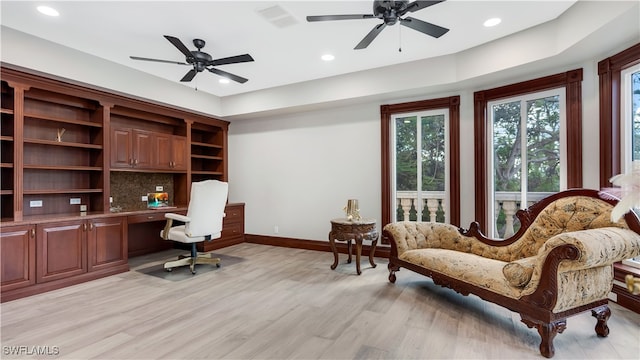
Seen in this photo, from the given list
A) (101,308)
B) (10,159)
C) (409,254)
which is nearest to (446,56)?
(409,254)

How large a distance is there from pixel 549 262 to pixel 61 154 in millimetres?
5518

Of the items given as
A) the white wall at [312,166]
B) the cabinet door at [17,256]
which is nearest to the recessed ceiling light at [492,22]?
the white wall at [312,166]

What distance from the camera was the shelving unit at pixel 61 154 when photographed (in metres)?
3.81

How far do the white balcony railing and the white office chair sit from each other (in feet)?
8.63

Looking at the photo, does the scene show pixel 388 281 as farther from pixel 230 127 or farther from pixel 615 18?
pixel 230 127

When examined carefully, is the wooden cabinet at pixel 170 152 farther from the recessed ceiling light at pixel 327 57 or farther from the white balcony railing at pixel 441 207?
the white balcony railing at pixel 441 207

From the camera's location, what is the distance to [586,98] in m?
3.25

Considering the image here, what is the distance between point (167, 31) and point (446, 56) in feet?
10.9

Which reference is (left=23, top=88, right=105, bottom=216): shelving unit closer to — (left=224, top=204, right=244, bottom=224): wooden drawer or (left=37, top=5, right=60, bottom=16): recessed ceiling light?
(left=37, top=5, right=60, bottom=16): recessed ceiling light

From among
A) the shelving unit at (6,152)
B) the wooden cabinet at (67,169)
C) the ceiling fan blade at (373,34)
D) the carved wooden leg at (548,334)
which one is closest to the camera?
the carved wooden leg at (548,334)

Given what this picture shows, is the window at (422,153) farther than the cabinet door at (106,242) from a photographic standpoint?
Yes

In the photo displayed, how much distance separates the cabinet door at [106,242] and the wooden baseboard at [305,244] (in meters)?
2.23

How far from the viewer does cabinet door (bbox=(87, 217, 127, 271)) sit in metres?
3.73

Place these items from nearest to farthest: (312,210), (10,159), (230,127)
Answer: (10,159)
(312,210)
(230,127)
